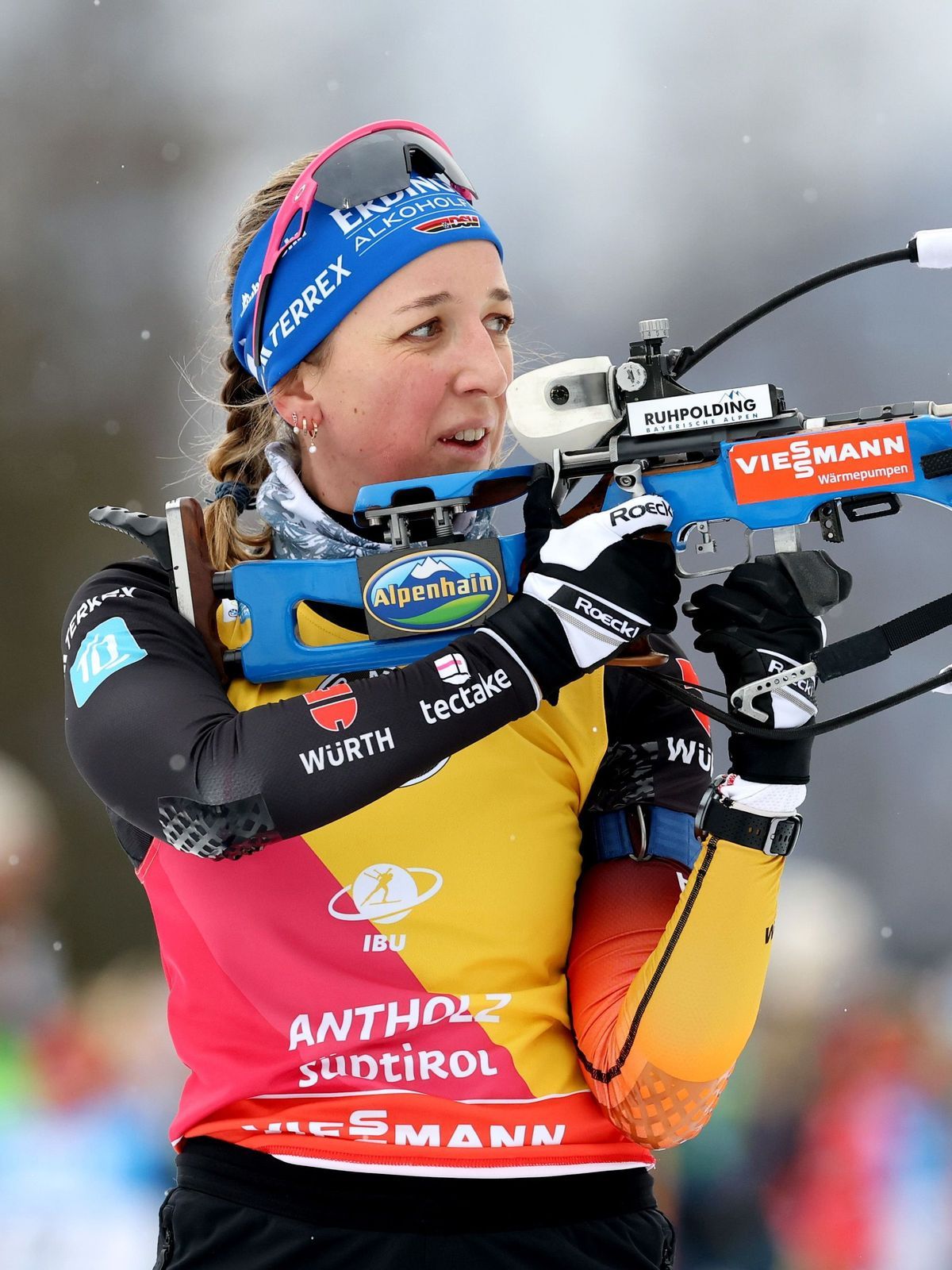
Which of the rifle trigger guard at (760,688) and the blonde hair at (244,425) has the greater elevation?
the blonde hair at (244,425)

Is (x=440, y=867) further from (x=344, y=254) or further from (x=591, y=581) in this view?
(x=344, y=254)

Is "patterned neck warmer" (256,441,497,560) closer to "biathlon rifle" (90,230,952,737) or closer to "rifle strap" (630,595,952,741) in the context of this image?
"biathlon rifle" (90,230,952,737)

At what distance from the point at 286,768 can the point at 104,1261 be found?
161cm

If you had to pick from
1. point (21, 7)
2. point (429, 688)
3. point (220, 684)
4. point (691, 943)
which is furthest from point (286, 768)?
point (21, 7)

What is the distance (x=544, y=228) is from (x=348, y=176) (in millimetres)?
1289

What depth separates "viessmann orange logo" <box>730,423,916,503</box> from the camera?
3.71ft

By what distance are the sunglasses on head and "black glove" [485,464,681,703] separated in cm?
46

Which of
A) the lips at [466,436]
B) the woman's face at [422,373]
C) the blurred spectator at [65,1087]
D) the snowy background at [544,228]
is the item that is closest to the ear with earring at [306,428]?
the woman's face at [422,373]

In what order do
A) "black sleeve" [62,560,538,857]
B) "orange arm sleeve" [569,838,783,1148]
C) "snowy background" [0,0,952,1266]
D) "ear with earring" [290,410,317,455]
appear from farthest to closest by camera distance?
"snowy background" [0,0,952,1266] < "ear with earring" [290,410,317,455] < "orange arm sleeve" [569,838,783,1148] < "black sleeve" [62,560,538,857]

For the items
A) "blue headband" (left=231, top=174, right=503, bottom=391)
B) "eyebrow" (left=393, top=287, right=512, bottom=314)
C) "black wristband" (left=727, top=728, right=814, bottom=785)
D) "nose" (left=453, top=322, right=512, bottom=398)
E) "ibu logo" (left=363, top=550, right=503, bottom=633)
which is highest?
"blue headband" (left=231, top=174, right=503, bottom=391)

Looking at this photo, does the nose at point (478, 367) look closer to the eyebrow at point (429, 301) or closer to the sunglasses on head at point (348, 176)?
the eyebrow at point (429, 301)

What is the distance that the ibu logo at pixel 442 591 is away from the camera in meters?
1.17

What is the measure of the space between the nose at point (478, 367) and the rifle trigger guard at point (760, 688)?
→ 1.30 feet

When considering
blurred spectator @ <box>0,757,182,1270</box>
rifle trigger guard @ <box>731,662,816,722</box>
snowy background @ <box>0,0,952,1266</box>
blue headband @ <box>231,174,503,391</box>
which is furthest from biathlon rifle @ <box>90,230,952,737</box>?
blurred spectator @ <box>0,757,182,1270</box>
